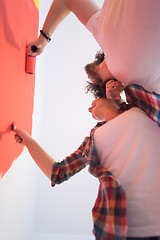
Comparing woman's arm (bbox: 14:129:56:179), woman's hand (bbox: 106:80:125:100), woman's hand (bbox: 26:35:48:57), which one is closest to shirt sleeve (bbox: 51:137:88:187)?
woman's arm (bbox: 14:129:56:179)

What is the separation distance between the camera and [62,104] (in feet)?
7.07

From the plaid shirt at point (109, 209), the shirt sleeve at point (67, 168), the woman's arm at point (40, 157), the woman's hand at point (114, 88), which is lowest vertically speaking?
the plaid shirt at point (109, 209)

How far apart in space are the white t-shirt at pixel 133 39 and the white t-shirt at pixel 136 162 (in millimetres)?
128

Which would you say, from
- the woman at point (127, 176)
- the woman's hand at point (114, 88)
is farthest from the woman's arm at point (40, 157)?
the woman's hand at point (114, 88)

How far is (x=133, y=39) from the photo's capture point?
0.71 metres

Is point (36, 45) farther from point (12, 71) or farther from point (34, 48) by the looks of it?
point (12, 71)

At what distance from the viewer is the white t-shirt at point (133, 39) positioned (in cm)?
68

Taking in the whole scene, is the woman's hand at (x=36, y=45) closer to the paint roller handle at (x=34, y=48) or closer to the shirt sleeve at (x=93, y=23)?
the paint roller handle at (x=34, y=48)

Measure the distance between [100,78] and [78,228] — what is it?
167 centimetres

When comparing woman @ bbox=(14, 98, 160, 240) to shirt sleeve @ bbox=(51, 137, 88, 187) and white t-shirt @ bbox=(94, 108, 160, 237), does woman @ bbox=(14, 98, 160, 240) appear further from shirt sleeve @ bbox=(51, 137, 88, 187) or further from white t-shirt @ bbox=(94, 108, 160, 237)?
shirt sleeve @ bbox=(51, 137, 88, 187)

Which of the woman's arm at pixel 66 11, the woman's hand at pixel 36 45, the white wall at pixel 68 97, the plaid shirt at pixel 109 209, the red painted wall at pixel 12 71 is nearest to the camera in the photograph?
the plaid shirt at pixel 109 209

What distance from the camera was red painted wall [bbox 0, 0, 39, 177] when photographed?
801 millimetres

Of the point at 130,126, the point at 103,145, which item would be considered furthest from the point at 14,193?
the point at 130,126

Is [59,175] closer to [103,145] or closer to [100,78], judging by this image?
[103,145]
